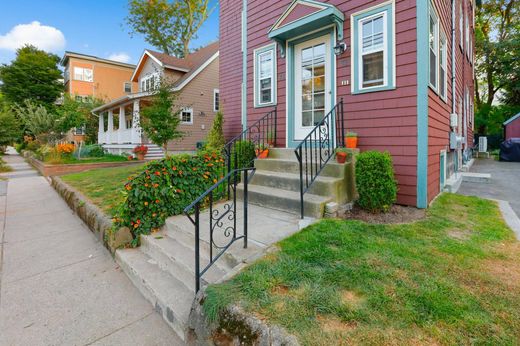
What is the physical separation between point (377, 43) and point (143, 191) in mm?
4365

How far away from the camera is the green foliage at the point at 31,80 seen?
26406 millimetres

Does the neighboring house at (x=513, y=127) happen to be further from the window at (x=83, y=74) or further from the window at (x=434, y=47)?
the window at (x=83, y=74)

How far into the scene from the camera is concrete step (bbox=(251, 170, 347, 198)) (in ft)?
12.6

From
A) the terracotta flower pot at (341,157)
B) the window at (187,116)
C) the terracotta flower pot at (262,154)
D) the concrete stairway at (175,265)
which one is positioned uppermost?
the window at (187,116)

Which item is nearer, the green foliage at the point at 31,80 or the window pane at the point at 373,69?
the window pane at the point at 373,69

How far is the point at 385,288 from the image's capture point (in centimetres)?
204

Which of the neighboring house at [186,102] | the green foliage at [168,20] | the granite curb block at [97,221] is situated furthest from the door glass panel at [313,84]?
the green foliage at [168,20]

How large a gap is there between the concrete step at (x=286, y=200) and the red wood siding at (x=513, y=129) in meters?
19.4

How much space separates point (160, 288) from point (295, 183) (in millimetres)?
2398

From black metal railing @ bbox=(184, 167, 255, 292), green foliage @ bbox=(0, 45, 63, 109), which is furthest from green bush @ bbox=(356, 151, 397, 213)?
green foliage @ bbox=(0, 45, 63, 109)

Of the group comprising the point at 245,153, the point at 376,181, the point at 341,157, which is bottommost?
the point at 376,181

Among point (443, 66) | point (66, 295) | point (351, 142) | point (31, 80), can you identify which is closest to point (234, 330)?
point (66, 295)

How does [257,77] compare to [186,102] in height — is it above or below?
below

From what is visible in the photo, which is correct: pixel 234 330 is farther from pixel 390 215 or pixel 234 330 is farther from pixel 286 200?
pixel 390 215
